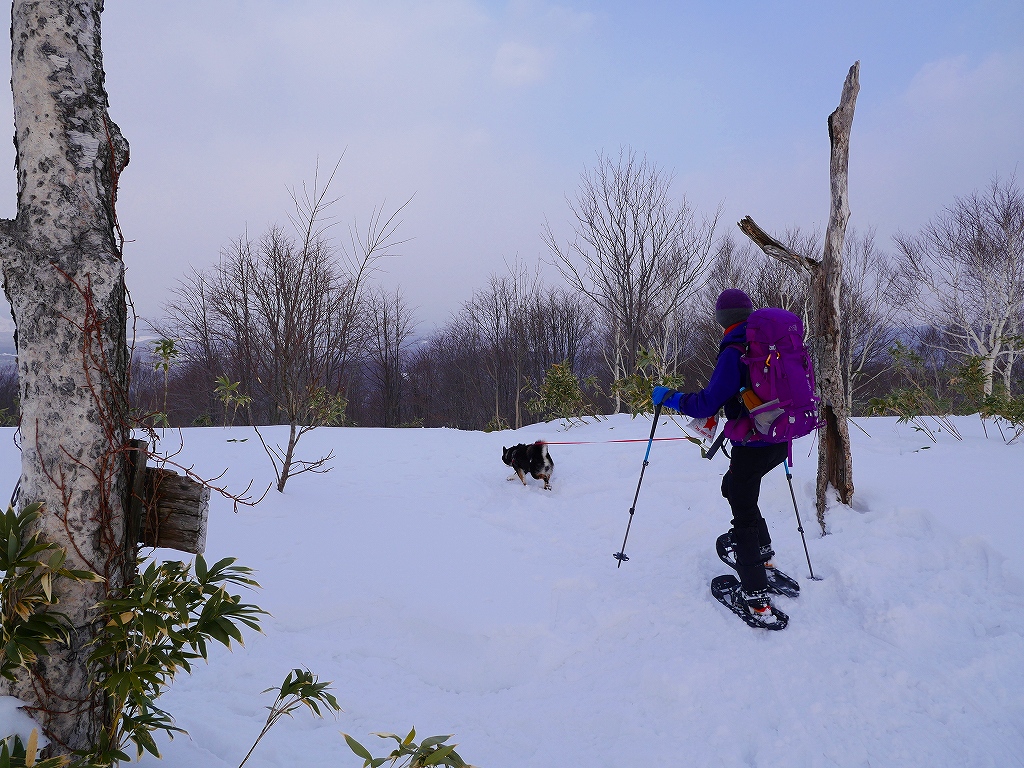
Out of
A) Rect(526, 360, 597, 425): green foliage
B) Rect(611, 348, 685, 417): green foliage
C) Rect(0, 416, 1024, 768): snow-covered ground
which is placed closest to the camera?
Rect(0, 416, 1024, 768): snow-covered ground

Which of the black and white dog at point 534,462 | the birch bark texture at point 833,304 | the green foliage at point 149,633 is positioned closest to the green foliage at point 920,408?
the birch bark texture at point 833,304

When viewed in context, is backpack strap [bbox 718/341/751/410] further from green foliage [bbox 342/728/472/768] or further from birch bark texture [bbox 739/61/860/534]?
green foliage [bbox 342/728/472/768]

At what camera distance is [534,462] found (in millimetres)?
6395

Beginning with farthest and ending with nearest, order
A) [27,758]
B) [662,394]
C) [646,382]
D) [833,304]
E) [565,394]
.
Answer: [565,394], [646,382], [833,304], [662,394], [27,758]

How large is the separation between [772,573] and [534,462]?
3326mm

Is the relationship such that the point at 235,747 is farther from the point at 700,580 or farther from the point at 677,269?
the point at 677,269

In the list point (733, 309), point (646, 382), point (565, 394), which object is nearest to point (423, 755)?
point (733, 309)

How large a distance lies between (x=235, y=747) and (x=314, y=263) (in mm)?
4666

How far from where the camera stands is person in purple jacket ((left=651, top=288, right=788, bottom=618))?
3.07 metres

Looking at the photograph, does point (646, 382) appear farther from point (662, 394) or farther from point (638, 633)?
point (638, 633)

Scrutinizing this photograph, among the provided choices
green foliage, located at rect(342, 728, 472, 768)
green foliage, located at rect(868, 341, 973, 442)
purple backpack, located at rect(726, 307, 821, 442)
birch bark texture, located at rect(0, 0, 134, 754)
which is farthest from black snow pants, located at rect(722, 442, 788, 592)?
green foliage, located at rect(868, 341, 973, 442)

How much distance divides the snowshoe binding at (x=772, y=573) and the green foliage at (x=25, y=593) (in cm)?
342

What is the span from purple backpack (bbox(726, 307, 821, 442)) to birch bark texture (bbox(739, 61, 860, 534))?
140cm

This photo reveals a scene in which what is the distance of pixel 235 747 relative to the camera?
6.44 ft
